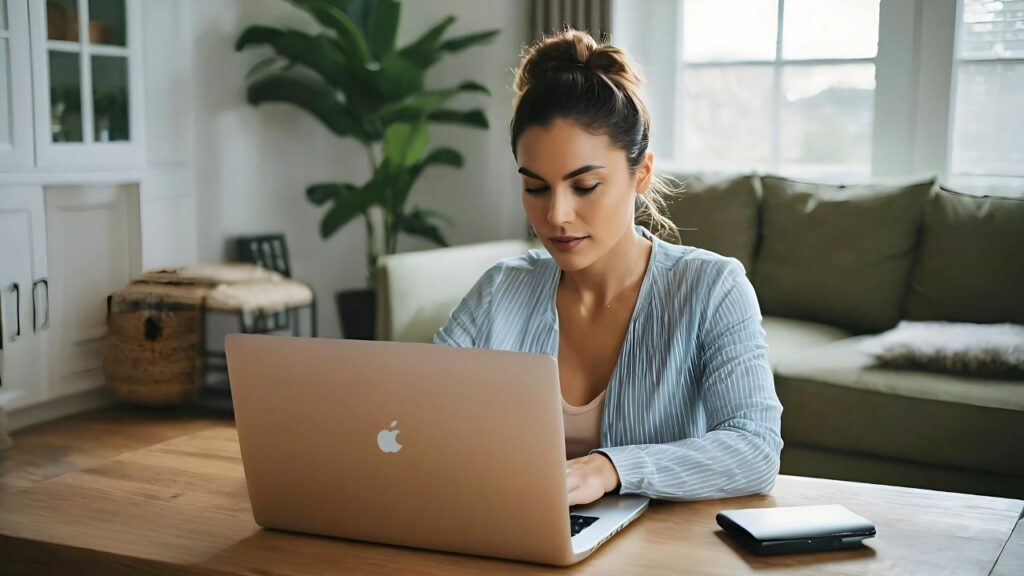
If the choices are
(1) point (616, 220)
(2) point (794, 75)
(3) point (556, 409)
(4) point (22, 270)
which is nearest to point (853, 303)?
(2) point (794, 75)

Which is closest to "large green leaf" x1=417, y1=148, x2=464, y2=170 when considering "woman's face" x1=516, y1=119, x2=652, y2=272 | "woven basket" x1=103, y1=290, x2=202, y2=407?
"woven basket" x1=103, y1=290, x2=202, y2=407

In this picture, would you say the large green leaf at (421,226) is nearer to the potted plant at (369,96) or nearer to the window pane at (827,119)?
the potted plant at (369,96)

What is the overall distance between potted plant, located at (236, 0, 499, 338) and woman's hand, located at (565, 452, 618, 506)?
A: 7.85 feet

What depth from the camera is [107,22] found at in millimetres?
3332

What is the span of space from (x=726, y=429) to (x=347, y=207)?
2.35m

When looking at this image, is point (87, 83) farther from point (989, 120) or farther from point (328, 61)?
point (989, 120)

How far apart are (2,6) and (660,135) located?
2.12m

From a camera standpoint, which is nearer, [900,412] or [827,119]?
[900,412]

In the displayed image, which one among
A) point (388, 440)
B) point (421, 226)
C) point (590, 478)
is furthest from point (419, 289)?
point (388, 440)

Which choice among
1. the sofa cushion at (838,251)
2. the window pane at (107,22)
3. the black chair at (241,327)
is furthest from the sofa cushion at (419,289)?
the window pane at (107,22)

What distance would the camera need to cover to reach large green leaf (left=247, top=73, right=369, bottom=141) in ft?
12.0

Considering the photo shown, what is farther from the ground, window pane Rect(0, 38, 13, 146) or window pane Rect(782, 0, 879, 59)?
window pane Rect(782, 0, 879, 59)

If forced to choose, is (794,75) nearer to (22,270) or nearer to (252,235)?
(252,235)

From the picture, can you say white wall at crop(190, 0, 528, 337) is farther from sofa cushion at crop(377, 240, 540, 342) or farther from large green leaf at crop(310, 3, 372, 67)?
sofa cushion at crop(377, 240, 540, 342)
